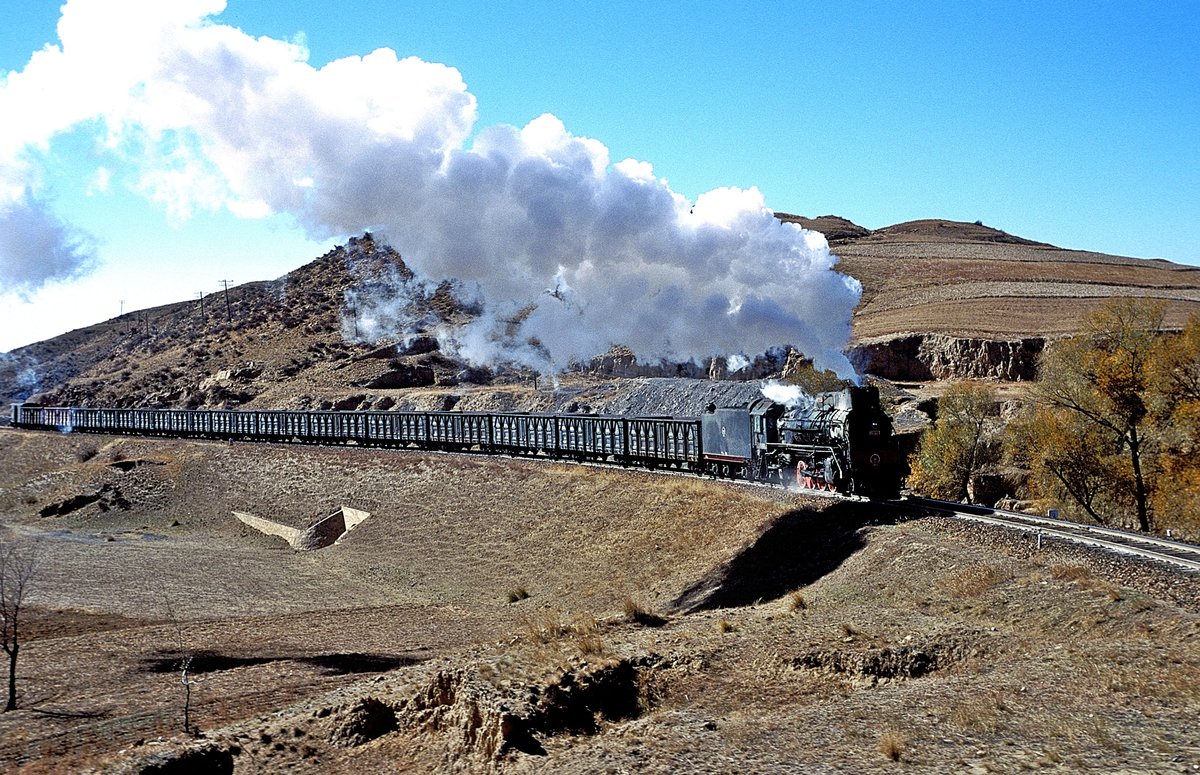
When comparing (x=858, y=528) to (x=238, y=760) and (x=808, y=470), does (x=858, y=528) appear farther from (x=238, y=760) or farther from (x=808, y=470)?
(x=238, y=760)

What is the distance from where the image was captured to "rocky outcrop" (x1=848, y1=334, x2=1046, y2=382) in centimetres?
7600

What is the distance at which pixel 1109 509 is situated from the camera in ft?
128

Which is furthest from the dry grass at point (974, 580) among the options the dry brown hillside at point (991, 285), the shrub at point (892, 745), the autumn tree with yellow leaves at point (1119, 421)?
the dry brown hillside at point (991, 285)

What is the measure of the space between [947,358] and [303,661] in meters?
67.0

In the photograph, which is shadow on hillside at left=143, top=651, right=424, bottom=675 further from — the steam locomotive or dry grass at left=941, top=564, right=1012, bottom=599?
the steam locomotive

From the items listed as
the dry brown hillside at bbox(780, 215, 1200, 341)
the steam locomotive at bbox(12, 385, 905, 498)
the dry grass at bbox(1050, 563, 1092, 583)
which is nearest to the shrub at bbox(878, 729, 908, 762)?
the dry grass at bbox(1050, 563, 1092, 583)

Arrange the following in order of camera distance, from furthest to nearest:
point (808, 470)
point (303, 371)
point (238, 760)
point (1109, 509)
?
point (303, 371), point (1109, 509), point (808, 470), point (238, 760)

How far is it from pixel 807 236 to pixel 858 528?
16.0m

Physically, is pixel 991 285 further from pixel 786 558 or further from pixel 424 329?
pixel 786 558

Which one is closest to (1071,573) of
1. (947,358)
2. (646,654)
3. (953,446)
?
(646,654)

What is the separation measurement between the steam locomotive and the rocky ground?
1.76 meters

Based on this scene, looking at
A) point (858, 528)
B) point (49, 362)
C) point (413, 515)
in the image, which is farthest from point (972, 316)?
point (49, 362)

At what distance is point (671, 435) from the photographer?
149 feet

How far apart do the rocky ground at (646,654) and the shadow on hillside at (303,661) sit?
0.44ft
